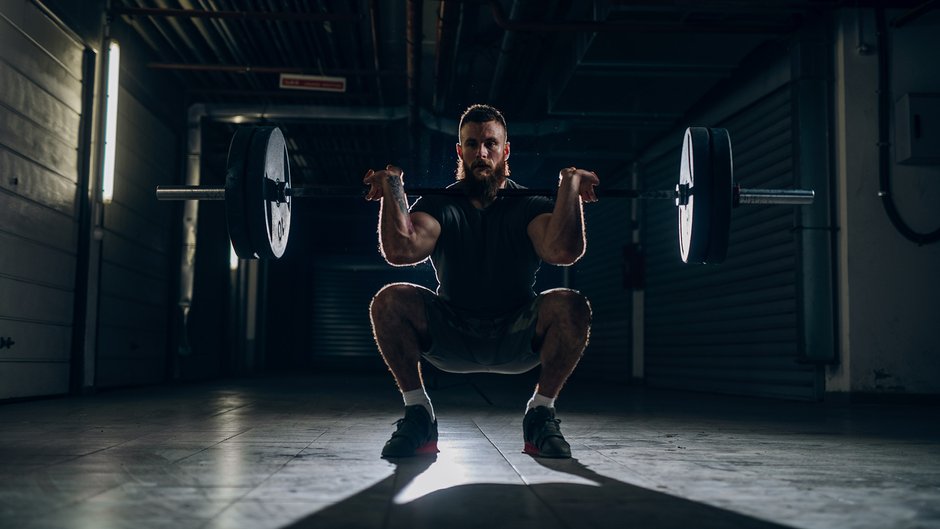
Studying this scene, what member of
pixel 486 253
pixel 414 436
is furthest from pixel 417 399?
pixel 486 253

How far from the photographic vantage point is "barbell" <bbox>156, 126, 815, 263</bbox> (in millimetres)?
2658

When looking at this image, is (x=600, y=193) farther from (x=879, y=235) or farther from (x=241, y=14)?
(x=241, y=14)

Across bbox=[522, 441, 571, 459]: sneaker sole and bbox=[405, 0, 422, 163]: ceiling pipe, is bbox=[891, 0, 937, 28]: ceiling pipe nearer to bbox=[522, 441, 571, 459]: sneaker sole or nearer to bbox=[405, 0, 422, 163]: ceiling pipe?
bbox=[405, 0, 422, 163]: ceiling pipe

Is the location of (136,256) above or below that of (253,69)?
below

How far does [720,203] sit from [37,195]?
12.5 feet

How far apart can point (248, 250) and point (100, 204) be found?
314cm

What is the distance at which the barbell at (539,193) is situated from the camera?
266cm

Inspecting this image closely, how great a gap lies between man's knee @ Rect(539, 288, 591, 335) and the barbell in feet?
1.25

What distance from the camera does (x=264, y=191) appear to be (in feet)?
8.97

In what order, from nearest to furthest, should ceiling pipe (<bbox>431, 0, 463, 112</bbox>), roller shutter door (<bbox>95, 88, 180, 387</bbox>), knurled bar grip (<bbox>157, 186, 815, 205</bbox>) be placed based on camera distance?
1. knurled bar grip (<bbox>157, 186, 815, 205</bbox>)
2. ceiling pipe (<bbox>431, 0, 463, 112</bbox>)
3. roller shutter door (<bbox>95, 88, 180, 387</bbox>)

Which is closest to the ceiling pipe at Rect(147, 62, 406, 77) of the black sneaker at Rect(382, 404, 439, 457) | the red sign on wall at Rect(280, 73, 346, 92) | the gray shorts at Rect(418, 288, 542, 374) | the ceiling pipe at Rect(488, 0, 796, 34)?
the red sign on wall at Rect(280, 73, 346, 92)

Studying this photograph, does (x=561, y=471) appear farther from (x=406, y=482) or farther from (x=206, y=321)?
(x=206, y=321)

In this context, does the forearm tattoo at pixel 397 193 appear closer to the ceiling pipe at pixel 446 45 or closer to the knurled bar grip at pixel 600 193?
the knurled bar grip at pixel 600 193

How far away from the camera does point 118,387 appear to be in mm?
5984
